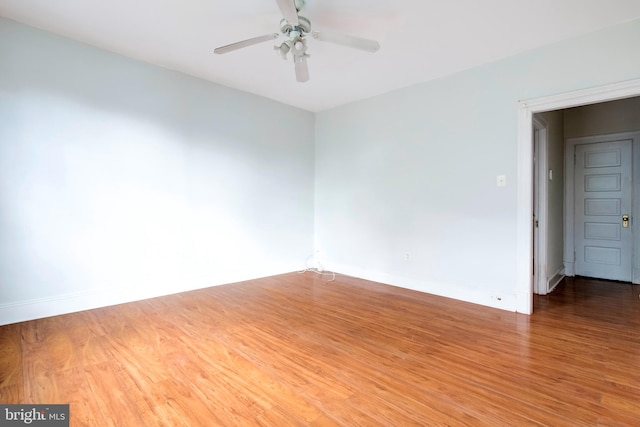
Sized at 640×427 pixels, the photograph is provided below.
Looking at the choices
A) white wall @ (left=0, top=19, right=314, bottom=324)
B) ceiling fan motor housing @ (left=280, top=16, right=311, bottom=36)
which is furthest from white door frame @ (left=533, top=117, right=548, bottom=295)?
white wall @ (left=0, top=19, right=314, bottom=324)

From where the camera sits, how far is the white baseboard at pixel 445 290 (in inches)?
129

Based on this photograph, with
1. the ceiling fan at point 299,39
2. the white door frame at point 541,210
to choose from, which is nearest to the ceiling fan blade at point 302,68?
the ceiling fan at point 299,39

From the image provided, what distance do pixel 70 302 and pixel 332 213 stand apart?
11.4ft

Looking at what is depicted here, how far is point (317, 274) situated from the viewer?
492cm

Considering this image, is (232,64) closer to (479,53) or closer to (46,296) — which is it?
(479,53)

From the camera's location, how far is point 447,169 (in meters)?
3.72

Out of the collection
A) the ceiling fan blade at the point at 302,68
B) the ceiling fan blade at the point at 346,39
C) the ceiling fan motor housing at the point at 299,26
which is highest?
the ceiling fan motor housing at the point at 299,26

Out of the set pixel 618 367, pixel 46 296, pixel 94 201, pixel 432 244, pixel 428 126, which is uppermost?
pixel 428 126

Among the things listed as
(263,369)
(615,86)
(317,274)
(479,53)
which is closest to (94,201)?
(263,369)

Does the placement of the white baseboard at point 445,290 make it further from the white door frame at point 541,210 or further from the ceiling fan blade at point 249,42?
the ceiling fan blade at point 249,42

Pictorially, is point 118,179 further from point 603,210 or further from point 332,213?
point 603,210

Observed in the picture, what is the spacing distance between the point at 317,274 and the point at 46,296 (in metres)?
3.25

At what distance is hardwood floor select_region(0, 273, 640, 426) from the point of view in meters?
1.65

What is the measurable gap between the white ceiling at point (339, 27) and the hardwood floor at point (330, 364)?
2649 mm
